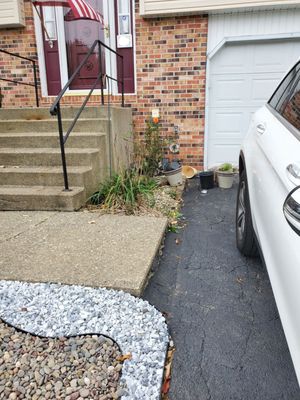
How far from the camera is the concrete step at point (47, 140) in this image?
14.1 ft

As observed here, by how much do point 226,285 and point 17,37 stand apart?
5617 millimetres

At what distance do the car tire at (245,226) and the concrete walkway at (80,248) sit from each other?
2.30ft

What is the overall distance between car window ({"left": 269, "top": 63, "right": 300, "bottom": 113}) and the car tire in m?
0.57

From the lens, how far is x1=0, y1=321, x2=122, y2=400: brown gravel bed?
4.83ft

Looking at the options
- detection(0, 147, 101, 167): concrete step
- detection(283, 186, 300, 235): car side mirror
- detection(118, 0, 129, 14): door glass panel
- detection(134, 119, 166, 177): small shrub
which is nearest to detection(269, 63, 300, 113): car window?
detection(283, 186, 300, 235): car side mirror

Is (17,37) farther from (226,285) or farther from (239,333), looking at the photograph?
(239,333)

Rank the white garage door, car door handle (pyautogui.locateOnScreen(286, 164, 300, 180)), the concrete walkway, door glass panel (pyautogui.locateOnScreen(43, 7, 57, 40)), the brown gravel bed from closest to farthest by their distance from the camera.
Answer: car door handle (pyautogui.locateOnScreen(286, 164, 300, 180)) → the brown gravel bed → the concrete walkway → the white garage door → door glass panel (pyautogui.locateOnScreen(43, 7, 57, 40))

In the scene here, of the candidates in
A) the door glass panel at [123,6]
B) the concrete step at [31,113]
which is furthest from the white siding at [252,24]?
the concrete step at [31,113]

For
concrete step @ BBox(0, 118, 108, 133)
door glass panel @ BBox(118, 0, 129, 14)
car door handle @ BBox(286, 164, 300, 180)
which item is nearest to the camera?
car door handle @ BBox(286, 164, 300, 180)

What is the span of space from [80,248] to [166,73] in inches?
154

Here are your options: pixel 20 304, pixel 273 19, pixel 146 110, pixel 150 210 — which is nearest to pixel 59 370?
pixel 20 304

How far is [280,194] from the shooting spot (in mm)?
1453

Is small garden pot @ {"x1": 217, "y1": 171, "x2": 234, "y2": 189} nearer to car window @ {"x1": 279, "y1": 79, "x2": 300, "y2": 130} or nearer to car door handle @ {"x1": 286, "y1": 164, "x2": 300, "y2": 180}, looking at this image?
car window @ {"x1": 279, "y1": 79, "x2": 300, "y2": 130}

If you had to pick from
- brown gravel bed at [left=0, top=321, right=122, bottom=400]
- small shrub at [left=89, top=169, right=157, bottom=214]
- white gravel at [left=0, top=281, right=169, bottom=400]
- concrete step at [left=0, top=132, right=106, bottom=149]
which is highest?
concrete step at [left=0, top=132, right=106, bottom=149]
